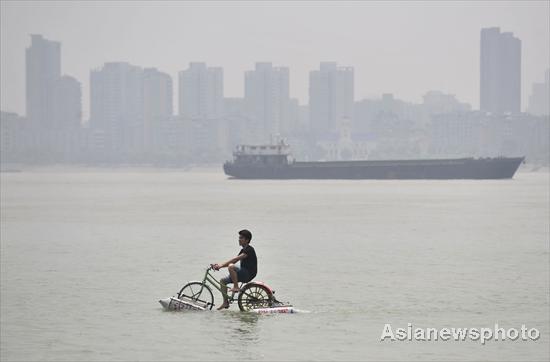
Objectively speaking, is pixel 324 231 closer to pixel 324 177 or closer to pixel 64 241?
pixel 64 241

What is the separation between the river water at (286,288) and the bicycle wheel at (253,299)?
24 centimetres

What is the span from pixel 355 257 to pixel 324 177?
134014 millimetres

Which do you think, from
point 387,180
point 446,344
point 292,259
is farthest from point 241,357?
point 387,180

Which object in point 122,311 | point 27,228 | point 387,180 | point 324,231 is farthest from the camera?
point 387,180

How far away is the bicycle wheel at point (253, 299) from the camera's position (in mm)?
20125

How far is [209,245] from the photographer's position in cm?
4116

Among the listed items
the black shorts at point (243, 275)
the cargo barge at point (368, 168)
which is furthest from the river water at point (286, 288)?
the cargo barge at point (368, 168)

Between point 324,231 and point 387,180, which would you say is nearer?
point 324,231

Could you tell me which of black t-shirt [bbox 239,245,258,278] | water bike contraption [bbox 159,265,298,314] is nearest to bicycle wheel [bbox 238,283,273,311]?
water bike contraption [bbox 159,265,298,314]

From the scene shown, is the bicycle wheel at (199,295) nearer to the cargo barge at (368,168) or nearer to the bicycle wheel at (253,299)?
the bicycle wheel at (253,299)

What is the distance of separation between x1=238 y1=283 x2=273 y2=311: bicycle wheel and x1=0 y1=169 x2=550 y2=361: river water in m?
0.24

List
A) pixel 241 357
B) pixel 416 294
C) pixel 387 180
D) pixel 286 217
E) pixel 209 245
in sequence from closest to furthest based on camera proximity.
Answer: pixel 241 357
pixel 416 294
pixel 209 245
pixel 286 217
pixel 387 180

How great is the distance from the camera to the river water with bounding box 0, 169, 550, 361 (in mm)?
18109

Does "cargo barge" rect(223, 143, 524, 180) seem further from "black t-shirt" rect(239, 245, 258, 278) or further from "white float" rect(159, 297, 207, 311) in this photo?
"black t-shirt" rect(239, 245, 258, 278)
